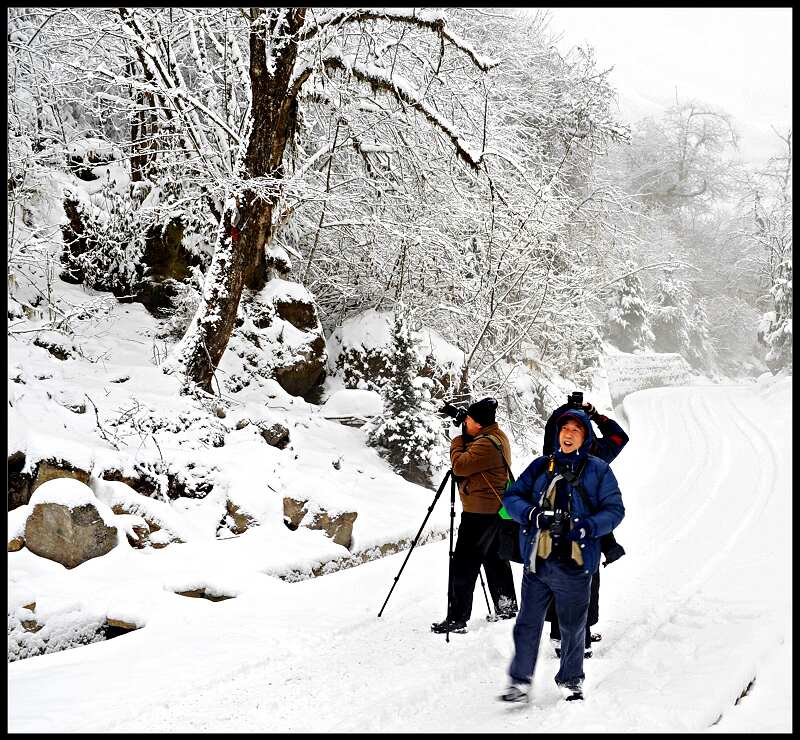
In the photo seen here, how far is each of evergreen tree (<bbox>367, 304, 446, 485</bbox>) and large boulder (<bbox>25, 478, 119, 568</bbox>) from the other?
15.7 feet

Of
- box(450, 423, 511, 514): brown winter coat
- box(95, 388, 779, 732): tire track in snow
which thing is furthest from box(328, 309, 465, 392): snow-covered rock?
box(450, 423, 511, 514): brown winter coat

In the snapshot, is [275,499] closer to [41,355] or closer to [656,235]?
[41,355]

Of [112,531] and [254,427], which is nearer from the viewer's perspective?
[112,531]

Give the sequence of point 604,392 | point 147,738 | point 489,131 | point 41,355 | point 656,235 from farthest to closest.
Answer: point 656,235 → point 604,392 → point 489,131 → point 41,355 → point 147,738

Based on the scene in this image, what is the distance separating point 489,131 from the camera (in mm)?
11562

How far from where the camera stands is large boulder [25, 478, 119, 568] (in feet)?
19.4

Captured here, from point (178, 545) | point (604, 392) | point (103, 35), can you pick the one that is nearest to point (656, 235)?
point (604, 392)

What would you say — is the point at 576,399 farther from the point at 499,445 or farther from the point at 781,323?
the point at 781,323

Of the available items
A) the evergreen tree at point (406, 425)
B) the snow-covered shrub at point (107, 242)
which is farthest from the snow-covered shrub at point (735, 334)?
the snow-covered shrub at point (107, 242)

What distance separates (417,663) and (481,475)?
154 cm

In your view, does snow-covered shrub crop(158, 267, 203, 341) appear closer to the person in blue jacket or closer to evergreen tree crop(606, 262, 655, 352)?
the person in blue jacket

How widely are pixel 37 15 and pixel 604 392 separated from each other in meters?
20.1

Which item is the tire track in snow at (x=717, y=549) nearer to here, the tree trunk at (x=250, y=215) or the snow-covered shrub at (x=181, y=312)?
the tree trunk at (x=250, y=215)

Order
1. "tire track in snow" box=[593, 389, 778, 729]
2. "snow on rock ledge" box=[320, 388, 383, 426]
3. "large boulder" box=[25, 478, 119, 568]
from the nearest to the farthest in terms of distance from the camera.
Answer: "tire track in snow" box=[593, 389, 778, 729]
"large boulder" box=[25, 478, 119, 568]
"snow on rock ledge" box=[320, 388, 383, 426]
